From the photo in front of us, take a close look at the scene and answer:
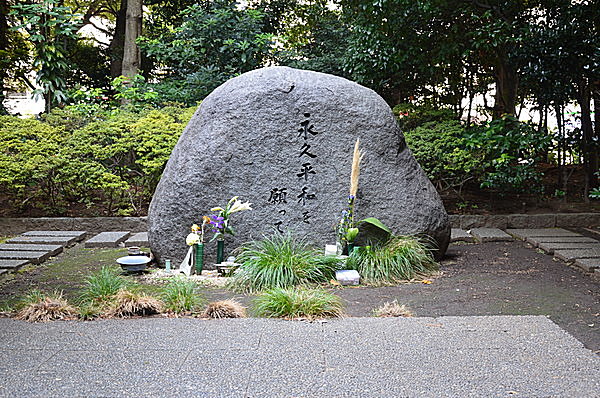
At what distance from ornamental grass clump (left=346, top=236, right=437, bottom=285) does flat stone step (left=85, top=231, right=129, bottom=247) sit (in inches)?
123

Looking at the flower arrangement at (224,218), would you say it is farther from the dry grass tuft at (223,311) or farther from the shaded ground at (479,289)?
the dry grass tuft at (223,311)

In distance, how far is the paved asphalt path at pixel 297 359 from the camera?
2.58 m

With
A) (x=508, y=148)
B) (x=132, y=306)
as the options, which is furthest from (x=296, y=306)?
(x=508, y=148)

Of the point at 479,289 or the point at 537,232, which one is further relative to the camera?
the point at 537,232

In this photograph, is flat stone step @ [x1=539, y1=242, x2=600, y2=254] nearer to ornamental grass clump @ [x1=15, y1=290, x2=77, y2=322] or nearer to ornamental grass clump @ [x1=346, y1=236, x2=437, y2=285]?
ornamental grass clump @ [x1=346, y1=236, x2=437, y2=285]

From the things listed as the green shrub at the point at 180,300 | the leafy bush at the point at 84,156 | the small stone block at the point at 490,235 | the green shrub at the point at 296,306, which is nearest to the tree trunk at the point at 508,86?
the small stone block at the point at 490,235

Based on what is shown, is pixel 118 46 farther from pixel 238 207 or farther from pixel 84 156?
pixel 238 207

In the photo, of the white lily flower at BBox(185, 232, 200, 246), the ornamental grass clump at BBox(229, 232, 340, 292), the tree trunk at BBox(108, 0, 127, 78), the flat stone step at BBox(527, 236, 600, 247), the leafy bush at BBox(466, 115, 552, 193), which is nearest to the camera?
the ornamental grass clump at BBox(229, 232, 340, 292)

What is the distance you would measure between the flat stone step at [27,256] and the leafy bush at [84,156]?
6.06 feet

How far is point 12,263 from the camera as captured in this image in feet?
19.0

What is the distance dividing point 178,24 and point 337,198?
819 centimetres

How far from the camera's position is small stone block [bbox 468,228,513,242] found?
7184mm

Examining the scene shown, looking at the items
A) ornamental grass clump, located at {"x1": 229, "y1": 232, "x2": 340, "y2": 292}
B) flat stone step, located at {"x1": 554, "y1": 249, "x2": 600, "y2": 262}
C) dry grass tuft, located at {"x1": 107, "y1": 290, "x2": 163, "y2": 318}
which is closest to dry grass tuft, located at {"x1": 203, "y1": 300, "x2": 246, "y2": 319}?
dry grass tuft, located at {"x1": 107, "y1": 290, "x2": 163, "y2": 318}

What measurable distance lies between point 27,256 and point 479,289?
14.7ft
